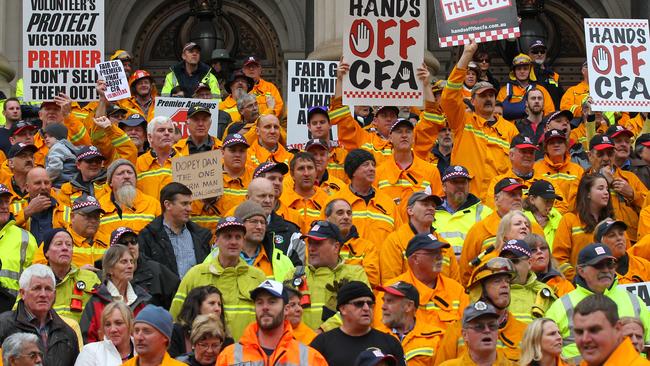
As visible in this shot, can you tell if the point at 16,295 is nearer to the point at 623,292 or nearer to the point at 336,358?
the point at 336,358

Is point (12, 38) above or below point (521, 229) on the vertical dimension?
above

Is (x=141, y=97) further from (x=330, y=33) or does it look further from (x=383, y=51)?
(x=330, y=33)

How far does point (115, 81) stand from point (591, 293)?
8.63 m

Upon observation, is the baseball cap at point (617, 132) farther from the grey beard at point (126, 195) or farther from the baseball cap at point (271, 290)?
the baseball cap at point (271, 290)

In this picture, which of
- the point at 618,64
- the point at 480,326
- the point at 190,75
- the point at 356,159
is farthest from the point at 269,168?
the point at 190,75

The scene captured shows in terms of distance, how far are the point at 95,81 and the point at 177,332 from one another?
755cm

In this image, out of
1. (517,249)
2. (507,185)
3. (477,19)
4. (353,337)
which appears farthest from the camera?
(477,19)

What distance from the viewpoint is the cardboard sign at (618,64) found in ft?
64.2

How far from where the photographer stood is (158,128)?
57.2 feet

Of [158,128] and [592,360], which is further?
[158,128]

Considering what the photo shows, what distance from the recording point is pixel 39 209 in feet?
53.3

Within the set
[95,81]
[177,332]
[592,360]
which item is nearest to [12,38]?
[95,81]

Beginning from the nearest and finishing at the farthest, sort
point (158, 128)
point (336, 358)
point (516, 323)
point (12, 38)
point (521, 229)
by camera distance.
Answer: point (336, 358) → point (516, 323) → point (521, 229) → point (158, 128) → point (12, 38)

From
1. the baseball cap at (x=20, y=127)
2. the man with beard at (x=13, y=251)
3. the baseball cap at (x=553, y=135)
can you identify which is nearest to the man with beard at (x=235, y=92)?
the baseball cap at (x=20, y=127)
